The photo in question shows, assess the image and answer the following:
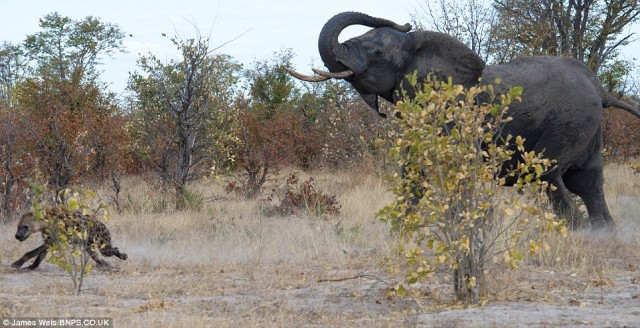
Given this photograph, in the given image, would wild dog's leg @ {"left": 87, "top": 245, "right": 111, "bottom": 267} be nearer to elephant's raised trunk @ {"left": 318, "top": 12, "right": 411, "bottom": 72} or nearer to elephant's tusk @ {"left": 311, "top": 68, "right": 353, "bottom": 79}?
elephant's tusk @ {"left": 311, "top": 68, "right": 353, "bottom": 79}

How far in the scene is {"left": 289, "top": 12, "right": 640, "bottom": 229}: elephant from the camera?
9.27 m

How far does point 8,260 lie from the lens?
372 inches

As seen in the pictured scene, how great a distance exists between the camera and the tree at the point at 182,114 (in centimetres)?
1372

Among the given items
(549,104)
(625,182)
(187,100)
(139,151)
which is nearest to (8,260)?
(187,100)

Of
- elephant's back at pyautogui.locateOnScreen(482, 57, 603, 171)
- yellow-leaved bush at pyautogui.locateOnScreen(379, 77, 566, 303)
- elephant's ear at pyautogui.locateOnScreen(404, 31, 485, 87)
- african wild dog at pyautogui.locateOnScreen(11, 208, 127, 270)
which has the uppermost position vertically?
elephant's ear at pyautogui.locateOnScreen(404, 31, 485, 87)

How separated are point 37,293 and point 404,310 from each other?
9.43 ft

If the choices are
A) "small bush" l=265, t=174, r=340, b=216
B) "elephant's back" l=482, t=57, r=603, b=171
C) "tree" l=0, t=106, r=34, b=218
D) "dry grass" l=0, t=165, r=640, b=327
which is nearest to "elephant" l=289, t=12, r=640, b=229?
"elephant's back" l=482, t=57, r=603, b=171

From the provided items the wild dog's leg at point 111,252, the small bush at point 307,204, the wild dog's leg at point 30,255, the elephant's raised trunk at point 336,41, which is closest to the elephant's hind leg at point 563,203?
the elephant's raised trunk at point 336,41

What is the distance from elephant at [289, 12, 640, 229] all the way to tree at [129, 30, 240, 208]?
4.62 m

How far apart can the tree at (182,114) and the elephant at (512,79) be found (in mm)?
4619

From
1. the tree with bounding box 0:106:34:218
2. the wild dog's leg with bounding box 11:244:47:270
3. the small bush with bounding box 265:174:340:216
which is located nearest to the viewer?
the wild dog's leg with bounding box 11:244:47:270

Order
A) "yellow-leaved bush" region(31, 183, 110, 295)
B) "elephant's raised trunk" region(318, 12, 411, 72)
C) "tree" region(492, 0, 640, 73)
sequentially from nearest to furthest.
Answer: "yellow-leaved bush" region(31, 183, 110, 295) → "elephant's raised trunk" region(318, 12, 411, 72) → "tree" region(492, 0, 640, 73)

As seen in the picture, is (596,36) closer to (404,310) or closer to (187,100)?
(187,100)

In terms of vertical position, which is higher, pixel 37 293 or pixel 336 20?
pixel 336 20
